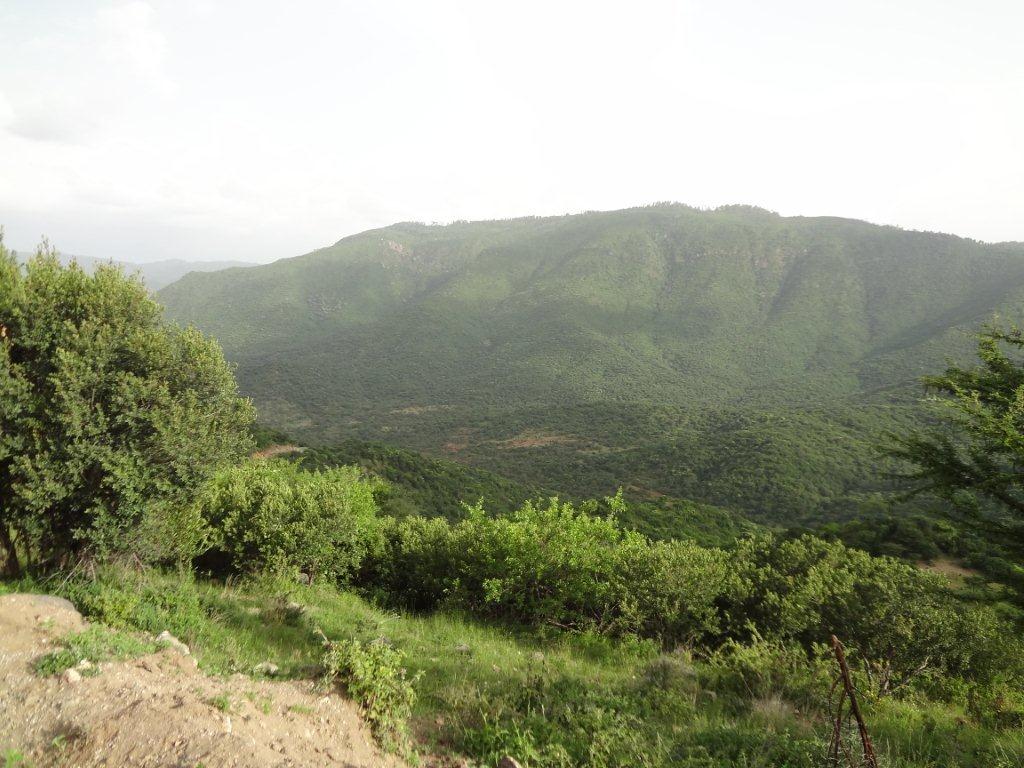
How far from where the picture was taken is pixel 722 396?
8769cm

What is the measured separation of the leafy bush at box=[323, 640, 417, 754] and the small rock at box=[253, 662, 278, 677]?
67 centimetres

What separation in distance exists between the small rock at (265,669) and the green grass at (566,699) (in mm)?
175

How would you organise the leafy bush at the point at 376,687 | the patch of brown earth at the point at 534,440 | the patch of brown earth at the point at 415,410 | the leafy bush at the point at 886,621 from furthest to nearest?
the patch of brown earth at the point at 415,410
the patch of brown earth at the point at 534,440
the leafy bush at the point at 886,621
the leafy bush at the point at 376,687

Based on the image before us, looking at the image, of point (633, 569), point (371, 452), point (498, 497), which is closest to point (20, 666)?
point (633, 569)

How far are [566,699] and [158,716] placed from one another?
12.1ft

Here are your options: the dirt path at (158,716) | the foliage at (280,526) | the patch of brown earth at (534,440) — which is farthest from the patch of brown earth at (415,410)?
the dirt path at (158,716)

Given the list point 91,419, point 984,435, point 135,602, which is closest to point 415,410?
point 91,419

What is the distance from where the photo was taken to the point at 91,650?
14.6 feet

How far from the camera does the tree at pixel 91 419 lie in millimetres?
5781

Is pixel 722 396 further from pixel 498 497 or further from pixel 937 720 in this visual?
pixel 937 720

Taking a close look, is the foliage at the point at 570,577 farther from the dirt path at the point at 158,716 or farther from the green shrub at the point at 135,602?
the dirt path at the point at 158,716

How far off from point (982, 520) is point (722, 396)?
285 ft

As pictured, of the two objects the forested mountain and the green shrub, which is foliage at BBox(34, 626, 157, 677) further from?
the forested mountain

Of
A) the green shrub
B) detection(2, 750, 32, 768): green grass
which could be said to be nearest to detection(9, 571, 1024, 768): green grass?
the green shrub
